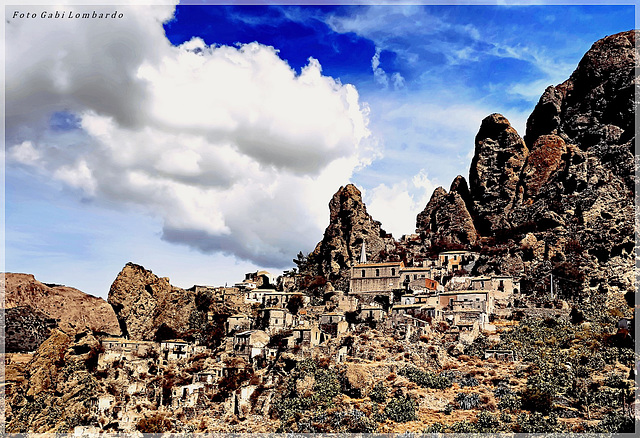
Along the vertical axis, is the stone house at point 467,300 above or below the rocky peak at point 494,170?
below

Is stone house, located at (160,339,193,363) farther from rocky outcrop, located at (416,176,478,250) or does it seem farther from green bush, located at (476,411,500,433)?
rocky outcrop, located at (416,176,478,250)

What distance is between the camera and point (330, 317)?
6762 cm

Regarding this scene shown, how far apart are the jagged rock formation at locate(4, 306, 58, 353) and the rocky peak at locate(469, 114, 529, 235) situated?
66.0 meters

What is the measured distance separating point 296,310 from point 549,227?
35.7 meters

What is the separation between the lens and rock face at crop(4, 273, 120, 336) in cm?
7006

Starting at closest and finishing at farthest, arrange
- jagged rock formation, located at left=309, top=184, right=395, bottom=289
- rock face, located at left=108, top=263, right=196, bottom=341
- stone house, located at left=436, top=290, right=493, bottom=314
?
stone house, located at left=436, top=290, right=493, bottom=314 < rock face, located at left=108, top=263, right=196, bottom=341 < jagged rock formation, located at left=309, top=184, right=395, bottom=289

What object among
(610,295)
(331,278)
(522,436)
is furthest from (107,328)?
(610,295)

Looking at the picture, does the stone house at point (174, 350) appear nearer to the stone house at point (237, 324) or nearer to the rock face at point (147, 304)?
the rock face at point (147, 304)

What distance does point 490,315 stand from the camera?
228ft

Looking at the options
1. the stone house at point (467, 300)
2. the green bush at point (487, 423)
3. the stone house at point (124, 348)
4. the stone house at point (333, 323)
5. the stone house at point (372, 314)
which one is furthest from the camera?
the stone house at point (467, 300)

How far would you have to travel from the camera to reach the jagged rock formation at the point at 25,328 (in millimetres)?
66125

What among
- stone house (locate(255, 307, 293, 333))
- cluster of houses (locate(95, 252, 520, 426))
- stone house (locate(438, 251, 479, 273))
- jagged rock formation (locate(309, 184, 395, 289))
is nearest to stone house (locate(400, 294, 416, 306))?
cluster of houses (locate(95, 252, 520, 426))

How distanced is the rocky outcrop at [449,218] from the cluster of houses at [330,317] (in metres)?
17.4

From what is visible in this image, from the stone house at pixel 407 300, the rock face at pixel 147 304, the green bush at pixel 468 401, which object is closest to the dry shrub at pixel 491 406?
the green bush at pixel 468 401
